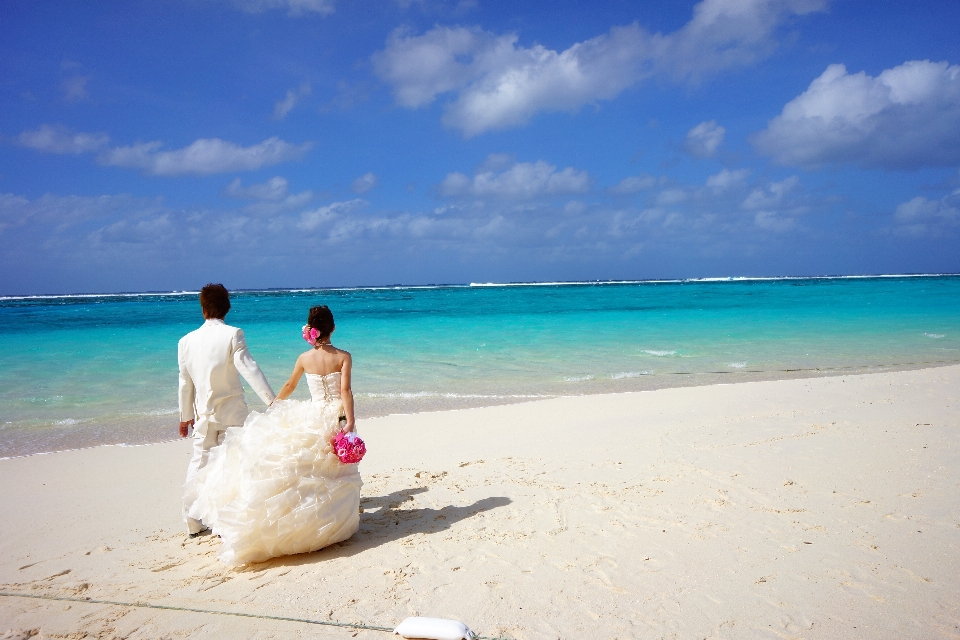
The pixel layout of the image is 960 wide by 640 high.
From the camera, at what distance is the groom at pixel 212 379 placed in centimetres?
477

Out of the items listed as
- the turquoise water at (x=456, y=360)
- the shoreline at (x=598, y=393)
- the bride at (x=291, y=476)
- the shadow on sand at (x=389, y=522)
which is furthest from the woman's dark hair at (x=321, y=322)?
the turquoise water at (x=456, y=360)

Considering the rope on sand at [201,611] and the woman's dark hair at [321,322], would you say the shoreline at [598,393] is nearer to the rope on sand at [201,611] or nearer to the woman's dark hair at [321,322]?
the rope on sand at [201,611]

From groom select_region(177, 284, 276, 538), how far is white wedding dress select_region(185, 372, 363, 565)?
1.14 feet

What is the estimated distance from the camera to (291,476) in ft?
14.0

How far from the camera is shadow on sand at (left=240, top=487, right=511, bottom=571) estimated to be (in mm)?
4492

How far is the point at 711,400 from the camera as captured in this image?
9.84 metres

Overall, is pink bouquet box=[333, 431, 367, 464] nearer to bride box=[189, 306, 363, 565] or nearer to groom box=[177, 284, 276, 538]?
bride box=[189, 306, 363, 565]

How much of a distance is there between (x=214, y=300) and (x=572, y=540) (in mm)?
3487

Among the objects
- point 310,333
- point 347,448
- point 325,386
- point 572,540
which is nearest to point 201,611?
point 347,448

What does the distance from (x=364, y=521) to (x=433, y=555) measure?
1102 millimetres

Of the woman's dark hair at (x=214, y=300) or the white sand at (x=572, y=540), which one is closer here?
the white sand at (x=572, y=540)

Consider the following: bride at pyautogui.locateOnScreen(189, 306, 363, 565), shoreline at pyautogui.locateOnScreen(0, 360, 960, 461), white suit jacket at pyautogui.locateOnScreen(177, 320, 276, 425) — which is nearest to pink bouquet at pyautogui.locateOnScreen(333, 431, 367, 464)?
bride at pyautogui.locateOnScreen(189, 306, 363, 565)

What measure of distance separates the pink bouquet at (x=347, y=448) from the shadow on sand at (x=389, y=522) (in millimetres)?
781

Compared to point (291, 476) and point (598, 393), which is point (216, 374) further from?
point (598, 393)
